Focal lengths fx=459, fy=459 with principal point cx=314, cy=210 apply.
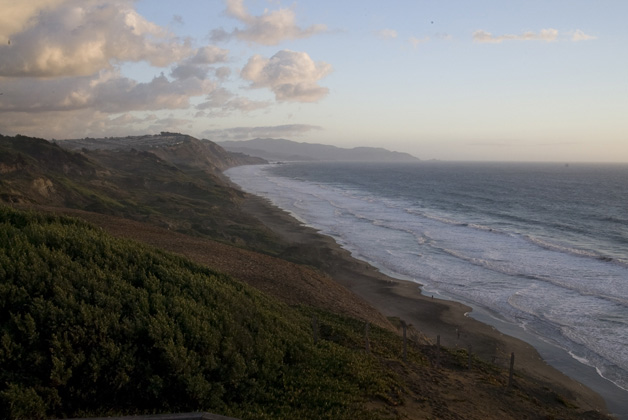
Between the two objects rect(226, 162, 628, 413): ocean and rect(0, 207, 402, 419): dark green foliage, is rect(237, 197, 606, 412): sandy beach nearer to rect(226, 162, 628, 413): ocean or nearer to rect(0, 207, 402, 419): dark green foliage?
rect(226, 162, 628, 413): ocean

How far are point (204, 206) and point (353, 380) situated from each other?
45145 mm

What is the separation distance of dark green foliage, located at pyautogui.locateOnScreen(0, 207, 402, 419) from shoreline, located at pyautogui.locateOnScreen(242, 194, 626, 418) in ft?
28.1

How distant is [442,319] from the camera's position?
25562 mm

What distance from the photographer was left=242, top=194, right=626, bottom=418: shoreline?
61.9 feet

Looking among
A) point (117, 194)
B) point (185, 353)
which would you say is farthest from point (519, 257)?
point (117, 194)

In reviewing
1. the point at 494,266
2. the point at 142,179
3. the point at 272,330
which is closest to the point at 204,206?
the point at 142,179

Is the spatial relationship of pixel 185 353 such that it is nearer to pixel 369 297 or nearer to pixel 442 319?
pixel 442 319

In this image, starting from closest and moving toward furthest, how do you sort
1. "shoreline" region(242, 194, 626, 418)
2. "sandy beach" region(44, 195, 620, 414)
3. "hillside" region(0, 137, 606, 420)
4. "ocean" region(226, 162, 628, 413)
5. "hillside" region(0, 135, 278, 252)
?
"hillside" region(0, 137, 606, 420), "shoreline" region(242, 194, 626, 418), "sandy beach" region(44, 195, 620, 414), "ocean" region(226, 162, 628, 413), "hillside" region(0, 135, 278, 252)

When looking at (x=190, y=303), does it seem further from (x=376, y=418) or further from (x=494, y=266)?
(x=494, y=266)

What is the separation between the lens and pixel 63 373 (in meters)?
7.97

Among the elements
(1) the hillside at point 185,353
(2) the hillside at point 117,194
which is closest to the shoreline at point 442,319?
(1) the hillside at point 185,353

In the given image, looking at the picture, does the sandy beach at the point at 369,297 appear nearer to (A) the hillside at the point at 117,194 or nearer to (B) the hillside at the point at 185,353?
(B) the hillside at the point at 185,353

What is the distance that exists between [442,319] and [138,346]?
19814 mm

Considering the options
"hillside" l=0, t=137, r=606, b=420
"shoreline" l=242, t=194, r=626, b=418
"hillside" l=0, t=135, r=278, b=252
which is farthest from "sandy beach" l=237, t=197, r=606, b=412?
"hillside" l=0, t=135, r=278, b=252
